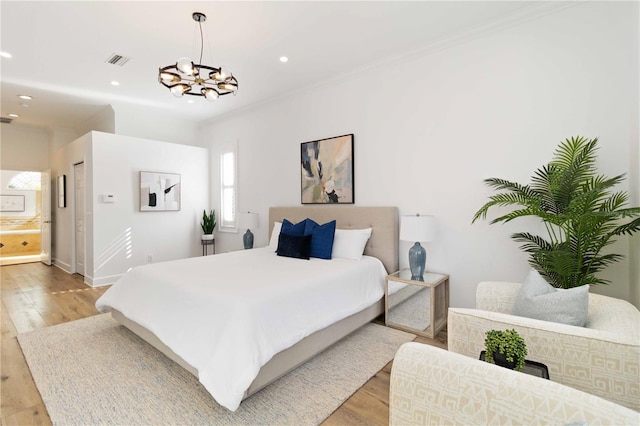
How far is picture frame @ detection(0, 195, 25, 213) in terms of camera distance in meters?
6.52

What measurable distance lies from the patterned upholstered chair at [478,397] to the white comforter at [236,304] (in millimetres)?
1003

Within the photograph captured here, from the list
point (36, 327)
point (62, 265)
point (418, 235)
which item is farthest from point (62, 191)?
point (418, 235)

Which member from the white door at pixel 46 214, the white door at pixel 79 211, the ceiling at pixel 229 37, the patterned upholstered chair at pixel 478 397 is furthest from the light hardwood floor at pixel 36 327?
the ceiling at pixel 229 37

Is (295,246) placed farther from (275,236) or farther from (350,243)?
(275,236)

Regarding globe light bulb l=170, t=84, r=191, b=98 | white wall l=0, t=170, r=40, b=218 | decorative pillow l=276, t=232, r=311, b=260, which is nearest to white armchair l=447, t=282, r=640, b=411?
decorative pillow l=276, t=232, r=311, b=260

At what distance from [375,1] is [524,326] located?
2645 millimetres

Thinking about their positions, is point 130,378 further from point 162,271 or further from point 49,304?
point 49,304

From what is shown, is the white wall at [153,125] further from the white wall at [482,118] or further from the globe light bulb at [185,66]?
the globe light bulb at [185,66]

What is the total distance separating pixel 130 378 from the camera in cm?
213

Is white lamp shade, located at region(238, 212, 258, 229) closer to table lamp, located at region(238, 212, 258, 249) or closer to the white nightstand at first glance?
table lamp, located at region(238, 212, 258, 249)

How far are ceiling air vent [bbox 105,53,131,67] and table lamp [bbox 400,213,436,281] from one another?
3.73m

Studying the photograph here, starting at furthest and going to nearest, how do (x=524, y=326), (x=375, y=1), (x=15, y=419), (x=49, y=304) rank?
(x=49, y=304) → (x=375, y=1) → (x=15, y=419) → (x=524, y=326)

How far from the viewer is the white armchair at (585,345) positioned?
1177mm

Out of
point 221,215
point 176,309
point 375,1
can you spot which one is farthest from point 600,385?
point 221,215
